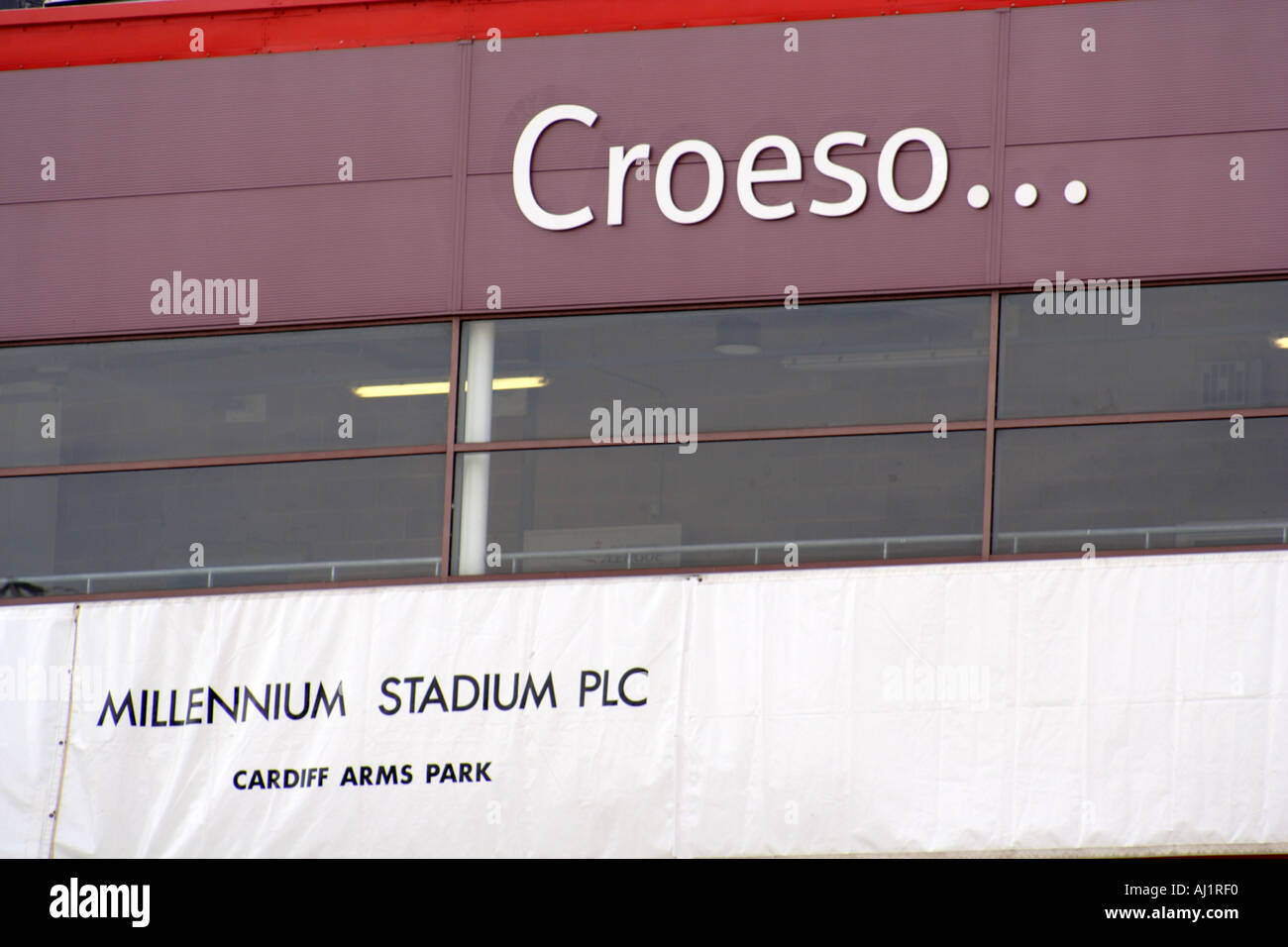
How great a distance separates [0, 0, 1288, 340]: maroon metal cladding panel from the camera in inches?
528

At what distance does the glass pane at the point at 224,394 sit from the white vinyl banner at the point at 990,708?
3.05 metres

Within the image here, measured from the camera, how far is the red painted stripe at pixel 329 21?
46.9 feet

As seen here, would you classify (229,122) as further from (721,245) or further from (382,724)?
(382,724)

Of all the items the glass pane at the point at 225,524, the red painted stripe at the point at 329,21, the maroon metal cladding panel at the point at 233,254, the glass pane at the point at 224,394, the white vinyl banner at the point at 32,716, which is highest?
the red painted stripe at the point at 329,21

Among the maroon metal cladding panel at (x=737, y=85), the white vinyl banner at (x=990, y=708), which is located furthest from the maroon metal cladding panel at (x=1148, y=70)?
the white vinyl banner at (x=990, y=708)

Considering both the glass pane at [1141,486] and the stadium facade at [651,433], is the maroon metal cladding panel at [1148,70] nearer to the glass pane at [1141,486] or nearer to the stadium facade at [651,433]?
the stadium facade at [651,433]

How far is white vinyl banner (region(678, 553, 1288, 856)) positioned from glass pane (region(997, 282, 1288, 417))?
4.07 ft

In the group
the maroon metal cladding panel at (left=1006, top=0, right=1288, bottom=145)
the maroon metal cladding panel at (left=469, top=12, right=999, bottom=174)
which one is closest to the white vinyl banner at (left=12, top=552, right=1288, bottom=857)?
the maroon metal cladding panel at (left=1006, top=0, right=1288, bottom=145)

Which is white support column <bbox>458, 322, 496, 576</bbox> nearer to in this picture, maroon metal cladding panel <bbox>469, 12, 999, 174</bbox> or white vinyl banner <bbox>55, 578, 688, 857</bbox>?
white vinyl banner <bbox>55, 578, 688, 857</bbox>
